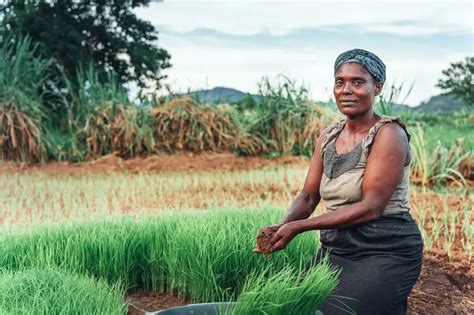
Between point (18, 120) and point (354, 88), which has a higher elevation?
point (354, 88)

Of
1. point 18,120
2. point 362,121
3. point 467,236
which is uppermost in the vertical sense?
point 362,121

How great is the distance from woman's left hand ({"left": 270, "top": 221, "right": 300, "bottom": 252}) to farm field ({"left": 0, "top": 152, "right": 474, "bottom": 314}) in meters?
0.63

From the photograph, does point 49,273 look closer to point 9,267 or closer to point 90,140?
point 9,267

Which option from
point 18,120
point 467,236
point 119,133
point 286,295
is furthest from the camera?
point 119,133

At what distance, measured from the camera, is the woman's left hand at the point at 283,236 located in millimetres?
2766

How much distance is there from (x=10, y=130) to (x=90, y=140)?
3.82ft

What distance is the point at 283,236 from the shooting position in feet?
9.09

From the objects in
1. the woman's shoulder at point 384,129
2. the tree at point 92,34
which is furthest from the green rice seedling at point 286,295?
the tree at point 92,34

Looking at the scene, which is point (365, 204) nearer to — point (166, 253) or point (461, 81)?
point (166, 253)

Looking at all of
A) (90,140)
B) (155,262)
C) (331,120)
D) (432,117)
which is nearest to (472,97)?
(432,117)

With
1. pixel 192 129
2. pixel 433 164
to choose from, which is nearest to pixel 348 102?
pixel 433 164

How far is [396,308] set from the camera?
3.08 meters

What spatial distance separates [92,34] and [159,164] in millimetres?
12323

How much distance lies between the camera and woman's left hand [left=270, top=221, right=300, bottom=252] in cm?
277
